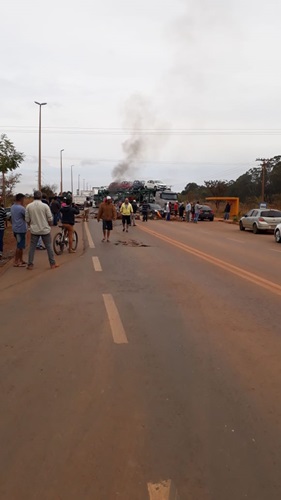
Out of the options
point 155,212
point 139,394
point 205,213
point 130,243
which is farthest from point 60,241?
point 155,212

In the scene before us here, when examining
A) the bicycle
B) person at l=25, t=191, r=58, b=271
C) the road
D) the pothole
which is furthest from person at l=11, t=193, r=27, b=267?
the pothole

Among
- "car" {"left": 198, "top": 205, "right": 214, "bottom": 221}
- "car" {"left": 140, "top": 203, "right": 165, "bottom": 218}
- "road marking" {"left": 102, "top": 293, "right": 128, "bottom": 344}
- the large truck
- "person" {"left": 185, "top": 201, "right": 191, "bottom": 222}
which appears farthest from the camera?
the large truck

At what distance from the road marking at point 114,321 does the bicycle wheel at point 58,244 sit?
5.74 meters

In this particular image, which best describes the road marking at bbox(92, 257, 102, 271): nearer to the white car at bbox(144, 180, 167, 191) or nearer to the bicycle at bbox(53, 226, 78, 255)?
the bicycle at bbox(53, 226, 78, 255)

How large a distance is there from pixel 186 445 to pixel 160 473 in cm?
37

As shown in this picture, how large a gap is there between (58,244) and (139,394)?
32.5ft

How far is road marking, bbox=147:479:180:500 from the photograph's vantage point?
2.54 m

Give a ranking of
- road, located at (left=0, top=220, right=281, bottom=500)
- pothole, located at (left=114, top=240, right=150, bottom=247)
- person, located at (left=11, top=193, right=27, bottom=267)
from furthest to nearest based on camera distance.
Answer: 1. pothole, located at (left=114, top=240, right=150, bottom=247)
2. person, located at (left=11, top=193, right=27, bottom=267)
3. road, located at (left=0, top=220, right=281, bottom=500)

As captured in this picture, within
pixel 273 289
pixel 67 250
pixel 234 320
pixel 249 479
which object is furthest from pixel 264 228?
pixel 249 479

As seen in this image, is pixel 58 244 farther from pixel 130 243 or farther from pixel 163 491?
pixel 163 491

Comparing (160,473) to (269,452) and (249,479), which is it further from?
(269,452)

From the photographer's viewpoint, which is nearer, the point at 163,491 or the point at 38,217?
the point at 163,491

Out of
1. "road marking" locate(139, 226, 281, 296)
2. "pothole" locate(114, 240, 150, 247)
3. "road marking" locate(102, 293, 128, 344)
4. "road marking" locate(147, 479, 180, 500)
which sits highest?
"road marking" locate(139, 226, 281, 296)

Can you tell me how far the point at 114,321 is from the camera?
237 inches
